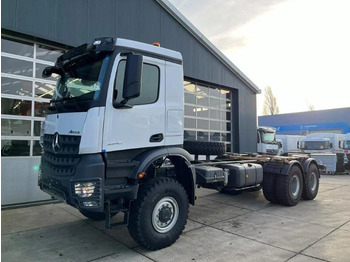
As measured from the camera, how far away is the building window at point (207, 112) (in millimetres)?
10734

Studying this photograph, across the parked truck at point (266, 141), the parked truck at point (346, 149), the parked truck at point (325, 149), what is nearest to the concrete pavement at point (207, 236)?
the parked truck at point (325, 149)

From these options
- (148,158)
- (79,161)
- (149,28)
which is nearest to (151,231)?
(148,158)

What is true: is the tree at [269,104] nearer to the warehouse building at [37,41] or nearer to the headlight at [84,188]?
the warehouse building at [37,41]

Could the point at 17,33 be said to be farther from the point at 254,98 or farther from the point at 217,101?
the point at 254,98

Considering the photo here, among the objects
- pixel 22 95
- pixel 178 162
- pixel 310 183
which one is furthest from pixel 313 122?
pixel 22 95

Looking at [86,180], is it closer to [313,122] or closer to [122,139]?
[122,139]

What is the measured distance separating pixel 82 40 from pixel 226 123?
7.25 m

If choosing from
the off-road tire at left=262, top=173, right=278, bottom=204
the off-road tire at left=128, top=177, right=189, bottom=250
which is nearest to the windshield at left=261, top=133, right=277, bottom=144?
the off-road tire at left=262, top=173, right=278, bottom=204

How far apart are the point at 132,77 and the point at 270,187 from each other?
16.2ft

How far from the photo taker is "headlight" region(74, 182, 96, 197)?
3.57 m

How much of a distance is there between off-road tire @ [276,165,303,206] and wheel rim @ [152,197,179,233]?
3509mm

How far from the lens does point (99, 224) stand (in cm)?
545

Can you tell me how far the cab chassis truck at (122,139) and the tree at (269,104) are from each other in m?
55.6

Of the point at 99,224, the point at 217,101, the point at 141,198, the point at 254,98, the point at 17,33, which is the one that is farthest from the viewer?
the point at 254,98
